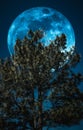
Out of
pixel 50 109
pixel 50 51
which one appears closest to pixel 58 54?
pixel 50 51

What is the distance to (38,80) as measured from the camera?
86.2 ft

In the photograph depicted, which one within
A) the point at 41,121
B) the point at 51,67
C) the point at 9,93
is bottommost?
the point at 41,121

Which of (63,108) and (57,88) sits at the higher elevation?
(57,88)

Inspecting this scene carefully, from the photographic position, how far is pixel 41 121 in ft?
84.9

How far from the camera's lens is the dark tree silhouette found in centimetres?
2580

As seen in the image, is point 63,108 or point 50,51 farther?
point 50,51

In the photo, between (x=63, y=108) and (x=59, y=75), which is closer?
(x=63, y=108)

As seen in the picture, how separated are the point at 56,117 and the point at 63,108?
0.85 meters

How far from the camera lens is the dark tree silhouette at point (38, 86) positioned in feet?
84.6

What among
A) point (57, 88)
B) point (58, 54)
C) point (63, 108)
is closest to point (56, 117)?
point (63, 108)

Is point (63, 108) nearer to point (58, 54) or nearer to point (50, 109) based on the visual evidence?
point (50, 109)

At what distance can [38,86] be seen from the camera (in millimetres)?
26438

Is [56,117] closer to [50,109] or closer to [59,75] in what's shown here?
[50,109]

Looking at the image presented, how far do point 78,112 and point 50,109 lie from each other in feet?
7.08
